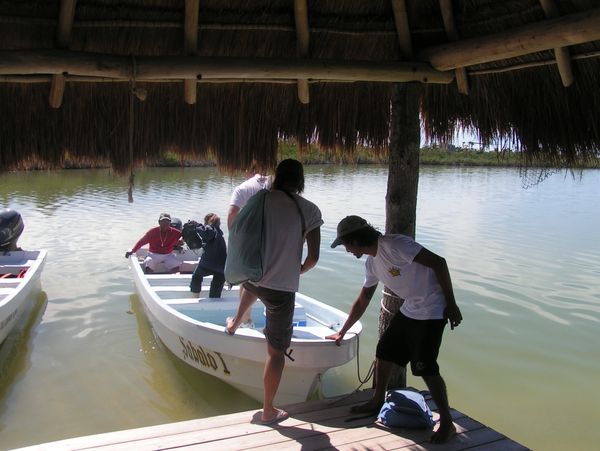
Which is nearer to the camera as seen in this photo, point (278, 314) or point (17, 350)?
point (278, 314)

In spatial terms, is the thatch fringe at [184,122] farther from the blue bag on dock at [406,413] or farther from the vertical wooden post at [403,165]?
the blue bag on dock at [406,413]

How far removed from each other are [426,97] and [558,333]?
471cm

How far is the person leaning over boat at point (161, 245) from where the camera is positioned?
686 cm

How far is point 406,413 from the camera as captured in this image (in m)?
2.81

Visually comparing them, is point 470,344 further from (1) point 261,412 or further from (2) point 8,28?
(2) point 8,28

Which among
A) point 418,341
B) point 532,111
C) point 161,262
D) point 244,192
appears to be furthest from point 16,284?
point 532,111

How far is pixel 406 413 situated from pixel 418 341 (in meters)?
0.44

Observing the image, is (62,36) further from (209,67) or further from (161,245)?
(161,245)

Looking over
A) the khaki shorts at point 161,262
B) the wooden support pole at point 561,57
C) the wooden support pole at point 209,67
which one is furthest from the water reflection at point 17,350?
the wooden support pole at point 561,57

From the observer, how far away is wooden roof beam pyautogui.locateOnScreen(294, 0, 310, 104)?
3.04 meters

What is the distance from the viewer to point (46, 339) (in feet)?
20.3

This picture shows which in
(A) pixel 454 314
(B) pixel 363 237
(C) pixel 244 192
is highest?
(C) pixel 244 192

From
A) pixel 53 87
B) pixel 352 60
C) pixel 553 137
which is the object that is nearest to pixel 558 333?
pixel 553 137

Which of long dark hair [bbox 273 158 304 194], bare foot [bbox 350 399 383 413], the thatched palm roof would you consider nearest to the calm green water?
the thatched palm roof
